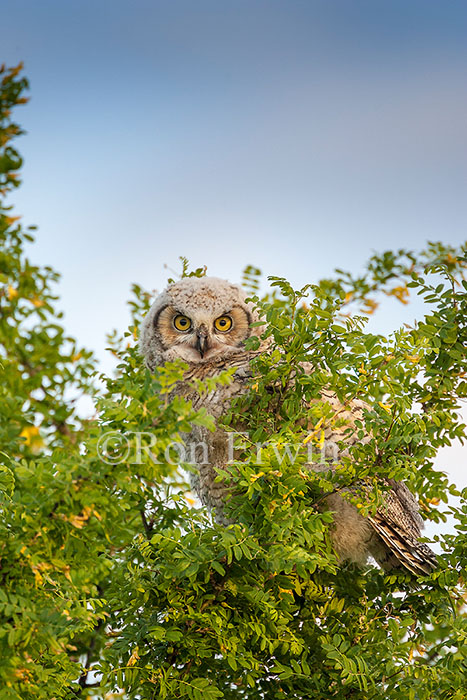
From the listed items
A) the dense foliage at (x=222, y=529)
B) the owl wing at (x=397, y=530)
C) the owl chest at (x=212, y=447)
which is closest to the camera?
the dense foliage at (x=222, y=529)

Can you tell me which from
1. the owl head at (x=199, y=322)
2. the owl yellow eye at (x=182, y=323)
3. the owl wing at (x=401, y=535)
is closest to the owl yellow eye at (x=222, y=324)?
the owl head at (x=199, y=322)

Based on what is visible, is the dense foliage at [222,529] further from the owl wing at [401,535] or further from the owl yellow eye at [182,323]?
the owl yellow eye at [182,323]

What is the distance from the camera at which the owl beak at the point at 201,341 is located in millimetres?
3023

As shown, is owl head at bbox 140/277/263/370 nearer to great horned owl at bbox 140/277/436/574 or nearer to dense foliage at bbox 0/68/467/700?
great horned owl at bbox 140/277/436/574

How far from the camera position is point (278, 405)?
7.63 feet

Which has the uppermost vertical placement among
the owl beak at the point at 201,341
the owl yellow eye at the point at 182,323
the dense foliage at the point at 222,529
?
the owl yellow eye at the point at 182,323

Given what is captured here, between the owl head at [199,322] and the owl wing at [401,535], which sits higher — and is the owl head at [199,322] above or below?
above

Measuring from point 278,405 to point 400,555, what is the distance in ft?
2.44

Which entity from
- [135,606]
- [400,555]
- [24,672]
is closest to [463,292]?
[400,555]

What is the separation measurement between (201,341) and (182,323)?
19 cm

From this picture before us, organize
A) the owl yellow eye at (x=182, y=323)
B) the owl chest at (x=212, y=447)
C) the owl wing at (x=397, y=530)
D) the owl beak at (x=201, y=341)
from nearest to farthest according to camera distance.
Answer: the owl wing at (x=397, y=530), the owl chest at (x=212, y=447), the owl beak at (x=201, y=341), the owl yellow eye at (x=182, y=323)

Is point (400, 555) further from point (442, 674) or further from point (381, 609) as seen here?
point (442, 674)

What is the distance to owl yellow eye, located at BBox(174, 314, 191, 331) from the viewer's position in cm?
315

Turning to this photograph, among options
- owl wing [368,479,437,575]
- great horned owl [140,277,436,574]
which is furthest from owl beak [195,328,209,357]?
owl wing [368,479,437,575]
